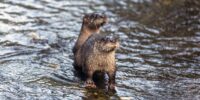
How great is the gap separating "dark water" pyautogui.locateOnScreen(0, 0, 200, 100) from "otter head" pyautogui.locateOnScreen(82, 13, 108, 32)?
699 millimetres

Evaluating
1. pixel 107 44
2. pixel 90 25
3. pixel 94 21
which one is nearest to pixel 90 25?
pixel 90 25

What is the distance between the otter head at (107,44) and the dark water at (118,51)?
0.63 m

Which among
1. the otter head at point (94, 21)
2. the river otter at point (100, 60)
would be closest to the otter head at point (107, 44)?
the river otter at point (100, 60)

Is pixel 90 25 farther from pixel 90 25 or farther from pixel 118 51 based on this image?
pixel 118 51

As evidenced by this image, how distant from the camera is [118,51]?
415 inches

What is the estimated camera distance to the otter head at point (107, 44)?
25.8 feet

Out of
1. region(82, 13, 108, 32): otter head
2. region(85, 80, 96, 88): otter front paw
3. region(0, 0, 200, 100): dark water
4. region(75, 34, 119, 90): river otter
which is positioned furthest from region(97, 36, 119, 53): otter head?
region(82, 13, 108, 32): otter head

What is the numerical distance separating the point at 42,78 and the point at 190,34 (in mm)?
4424

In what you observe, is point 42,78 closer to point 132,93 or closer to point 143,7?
point 132,93

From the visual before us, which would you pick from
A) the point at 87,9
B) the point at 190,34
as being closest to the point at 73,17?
the point at 87,9

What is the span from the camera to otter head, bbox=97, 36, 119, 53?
7875 mm

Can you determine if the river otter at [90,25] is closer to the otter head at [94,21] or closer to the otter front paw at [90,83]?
the otter head at [94,21]

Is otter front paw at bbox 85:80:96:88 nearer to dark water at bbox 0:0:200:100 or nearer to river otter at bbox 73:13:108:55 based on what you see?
dark water at bbox 0:0:200:100

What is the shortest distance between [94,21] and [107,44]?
5.12 ft
